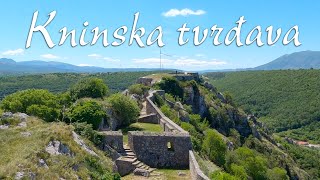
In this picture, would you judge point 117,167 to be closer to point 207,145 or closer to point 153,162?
point 153,162

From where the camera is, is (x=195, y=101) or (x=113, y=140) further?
(x=195, y=101)

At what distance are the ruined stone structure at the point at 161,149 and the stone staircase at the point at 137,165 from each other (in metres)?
0.37

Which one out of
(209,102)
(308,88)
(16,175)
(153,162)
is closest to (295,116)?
(308,88)

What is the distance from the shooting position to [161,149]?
24234 millimetres

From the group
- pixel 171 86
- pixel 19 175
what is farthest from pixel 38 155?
pixel 171 86

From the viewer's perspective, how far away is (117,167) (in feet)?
71.1

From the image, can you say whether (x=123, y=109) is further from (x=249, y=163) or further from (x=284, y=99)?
(x=284, y=99)

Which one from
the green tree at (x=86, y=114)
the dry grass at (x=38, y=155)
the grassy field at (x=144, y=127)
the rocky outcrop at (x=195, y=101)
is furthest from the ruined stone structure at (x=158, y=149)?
the rocky outcrop at (x=195, y=101)

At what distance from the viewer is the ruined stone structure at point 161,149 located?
24.1 meters

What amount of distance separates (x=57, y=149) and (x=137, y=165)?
726 centimetres

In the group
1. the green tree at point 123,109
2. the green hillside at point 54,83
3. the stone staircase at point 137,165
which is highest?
the green tree at point 123,109

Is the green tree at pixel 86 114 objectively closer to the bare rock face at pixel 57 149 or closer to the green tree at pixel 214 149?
the bare rock face at pixel 57 149

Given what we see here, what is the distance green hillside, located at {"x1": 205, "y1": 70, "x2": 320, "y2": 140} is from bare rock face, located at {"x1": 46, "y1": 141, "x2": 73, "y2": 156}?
142m

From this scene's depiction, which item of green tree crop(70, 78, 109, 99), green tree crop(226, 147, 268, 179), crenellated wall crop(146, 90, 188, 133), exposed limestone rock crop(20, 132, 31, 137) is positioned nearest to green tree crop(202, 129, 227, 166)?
crenellated wall crop(146, 90, 188, 133)
